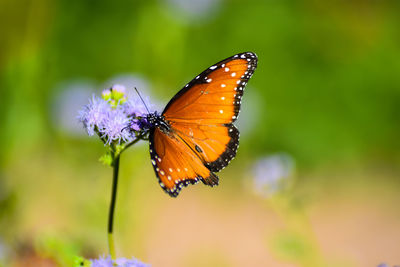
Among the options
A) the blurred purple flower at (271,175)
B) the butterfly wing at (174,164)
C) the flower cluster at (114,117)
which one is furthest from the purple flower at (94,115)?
the blurred purple flower at (271,175)

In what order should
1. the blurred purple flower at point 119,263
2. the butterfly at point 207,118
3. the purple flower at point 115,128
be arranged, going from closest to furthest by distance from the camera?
the blurred purple flower at point 119,263 → the purple flower at point 115,128 → the butterfly at point 207,118

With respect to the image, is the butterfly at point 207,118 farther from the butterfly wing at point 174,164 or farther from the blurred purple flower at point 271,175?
the blurred purple flower at point 271,175

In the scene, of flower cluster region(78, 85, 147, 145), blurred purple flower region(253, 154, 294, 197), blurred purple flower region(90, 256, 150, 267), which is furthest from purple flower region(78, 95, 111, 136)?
blurred purple flower region(253, 154, 294, 197)

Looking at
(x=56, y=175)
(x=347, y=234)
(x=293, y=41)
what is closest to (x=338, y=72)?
(x=293, y=41)

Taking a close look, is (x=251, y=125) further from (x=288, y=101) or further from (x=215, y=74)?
(x=215, y=74)

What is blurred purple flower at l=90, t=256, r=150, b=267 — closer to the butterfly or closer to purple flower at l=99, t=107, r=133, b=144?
purple flower at l=99, t=107, r=133, b=144

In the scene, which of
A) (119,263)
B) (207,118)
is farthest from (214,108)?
(119,263)
